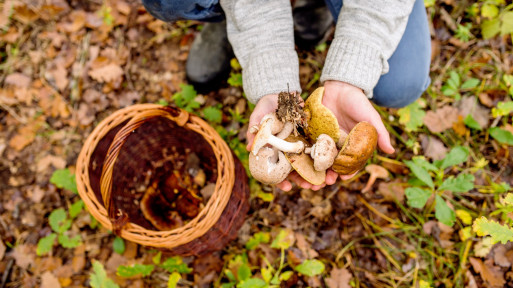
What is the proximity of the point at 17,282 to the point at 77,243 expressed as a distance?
608mm

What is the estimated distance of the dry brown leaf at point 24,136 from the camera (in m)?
3.39

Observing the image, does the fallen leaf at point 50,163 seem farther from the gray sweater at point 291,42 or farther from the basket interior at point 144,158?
the gray sweater at point 291,42

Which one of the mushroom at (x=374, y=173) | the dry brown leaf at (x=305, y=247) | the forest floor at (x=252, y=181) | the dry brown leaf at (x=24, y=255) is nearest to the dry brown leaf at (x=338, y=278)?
the forest floor at (x=252, y=181)

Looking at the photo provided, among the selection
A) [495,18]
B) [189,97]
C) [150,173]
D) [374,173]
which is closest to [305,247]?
[374,173]

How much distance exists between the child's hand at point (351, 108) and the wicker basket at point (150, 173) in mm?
817

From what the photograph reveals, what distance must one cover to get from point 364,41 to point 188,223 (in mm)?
1678

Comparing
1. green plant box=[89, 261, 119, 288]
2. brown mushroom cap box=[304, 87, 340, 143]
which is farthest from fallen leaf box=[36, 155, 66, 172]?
brown mushroom cap box=[304, 87, 340, 143]

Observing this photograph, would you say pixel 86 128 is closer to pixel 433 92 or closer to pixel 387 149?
pixel 387 149

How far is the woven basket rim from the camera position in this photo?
2.26m

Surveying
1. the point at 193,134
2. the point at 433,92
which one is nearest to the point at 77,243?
the point at 193,134

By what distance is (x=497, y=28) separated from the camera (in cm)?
309

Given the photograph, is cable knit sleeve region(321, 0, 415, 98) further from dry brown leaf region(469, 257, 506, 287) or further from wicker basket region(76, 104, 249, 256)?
dry brown leaf region(469, 257, 506, 287)

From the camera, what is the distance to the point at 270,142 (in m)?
1.92

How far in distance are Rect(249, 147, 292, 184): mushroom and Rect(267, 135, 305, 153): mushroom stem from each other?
6 centimetres
